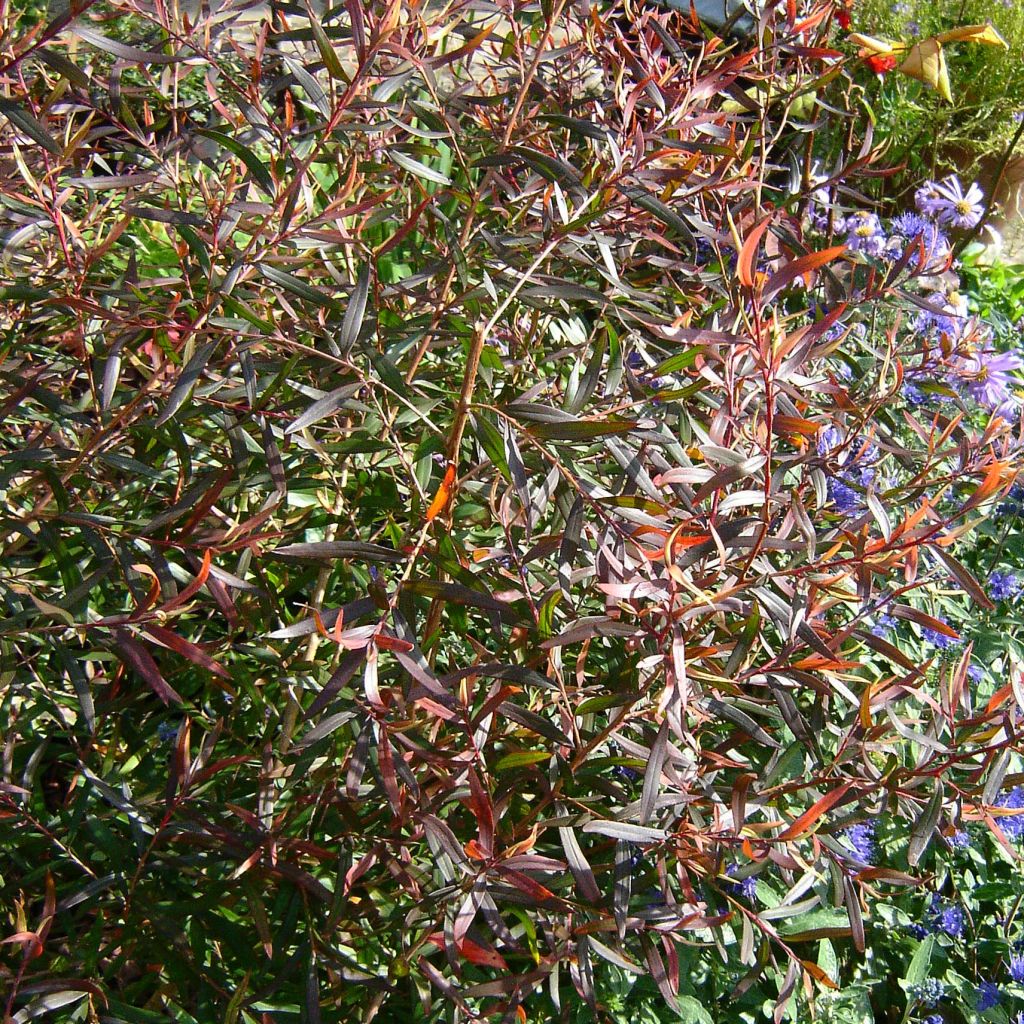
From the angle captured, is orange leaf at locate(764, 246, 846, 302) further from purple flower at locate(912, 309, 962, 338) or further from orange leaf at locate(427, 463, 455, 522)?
purple flower at locate(912, 309, 962, 338)

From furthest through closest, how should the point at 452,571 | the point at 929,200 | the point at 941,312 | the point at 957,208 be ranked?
the point at 957,208 → the point at 929,200 → the point at 941,312 → the point at 452,571

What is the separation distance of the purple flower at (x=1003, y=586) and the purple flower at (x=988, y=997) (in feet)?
2.35

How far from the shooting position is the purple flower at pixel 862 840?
1633 millimetres

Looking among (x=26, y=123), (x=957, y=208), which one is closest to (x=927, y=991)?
(x=26, y=123)

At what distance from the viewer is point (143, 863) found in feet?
4.21

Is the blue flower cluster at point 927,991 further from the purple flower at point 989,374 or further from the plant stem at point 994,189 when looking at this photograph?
the plant stem at point 994,189

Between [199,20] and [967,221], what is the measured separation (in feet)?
7.72

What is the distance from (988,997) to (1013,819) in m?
0.28

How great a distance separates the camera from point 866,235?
266cm

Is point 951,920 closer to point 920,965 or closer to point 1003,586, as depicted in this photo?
point 920,965

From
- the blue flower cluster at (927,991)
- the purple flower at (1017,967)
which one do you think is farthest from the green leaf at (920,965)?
the purple flower at (1017,967)

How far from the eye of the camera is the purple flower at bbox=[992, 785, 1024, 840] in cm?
179

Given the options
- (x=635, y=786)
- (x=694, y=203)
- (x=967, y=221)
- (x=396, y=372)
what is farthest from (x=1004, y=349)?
(x=396, y=372)

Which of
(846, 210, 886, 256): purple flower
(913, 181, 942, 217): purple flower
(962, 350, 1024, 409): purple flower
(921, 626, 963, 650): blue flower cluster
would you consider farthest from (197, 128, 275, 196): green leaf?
(913, 181, 942, 217): purple flower
